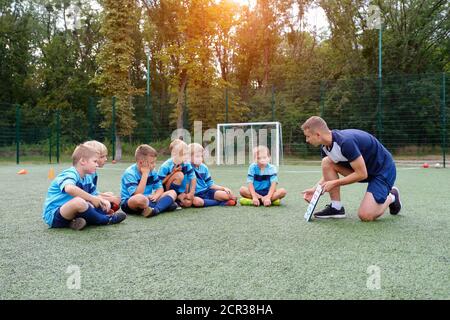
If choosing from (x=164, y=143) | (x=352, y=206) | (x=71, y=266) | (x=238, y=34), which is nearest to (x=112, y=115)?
(x=164, y=143)

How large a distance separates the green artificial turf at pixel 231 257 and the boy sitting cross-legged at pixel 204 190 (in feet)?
2.26

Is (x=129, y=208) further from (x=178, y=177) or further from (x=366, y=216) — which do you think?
(x=366, y=216)

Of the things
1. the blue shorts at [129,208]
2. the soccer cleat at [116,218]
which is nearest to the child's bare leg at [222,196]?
the blue shorts at [129,208]

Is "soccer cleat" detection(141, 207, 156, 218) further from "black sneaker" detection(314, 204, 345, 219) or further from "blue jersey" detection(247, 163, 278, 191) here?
"black sneaker" detection(314, 204, 345, 219)

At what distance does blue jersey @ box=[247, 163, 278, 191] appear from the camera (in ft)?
15.4

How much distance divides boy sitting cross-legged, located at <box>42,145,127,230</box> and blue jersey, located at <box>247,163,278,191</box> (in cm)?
177

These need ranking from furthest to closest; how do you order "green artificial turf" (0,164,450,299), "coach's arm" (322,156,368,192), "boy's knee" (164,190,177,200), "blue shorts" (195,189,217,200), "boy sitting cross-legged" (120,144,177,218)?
"blue shorts" (195,189,217,200), "boy's knee" (164,190,177,200), "boy sitting cross-legged" (120,144,177,218), "coach's arm" (322,156,368,192), "green artificial turf" (0,164,450,299)

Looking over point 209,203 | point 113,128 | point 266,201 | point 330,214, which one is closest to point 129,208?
point 209,203

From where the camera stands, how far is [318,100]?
16.4 meters

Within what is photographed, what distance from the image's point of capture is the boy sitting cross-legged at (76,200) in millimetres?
3211

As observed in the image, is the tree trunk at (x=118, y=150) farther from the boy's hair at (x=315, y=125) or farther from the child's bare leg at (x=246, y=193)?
the boy's hair at (x=315, y=125)

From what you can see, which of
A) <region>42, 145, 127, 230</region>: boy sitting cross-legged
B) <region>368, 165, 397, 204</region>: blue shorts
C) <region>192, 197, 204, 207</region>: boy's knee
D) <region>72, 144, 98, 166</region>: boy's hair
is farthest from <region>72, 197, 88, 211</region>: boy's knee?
<region>368, 165, 397, 204</region>: blue shorts

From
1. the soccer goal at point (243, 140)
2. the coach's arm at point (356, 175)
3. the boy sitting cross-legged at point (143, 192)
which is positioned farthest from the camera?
the soccer goal at point (243, 140)

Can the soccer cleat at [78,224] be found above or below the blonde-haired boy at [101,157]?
below
